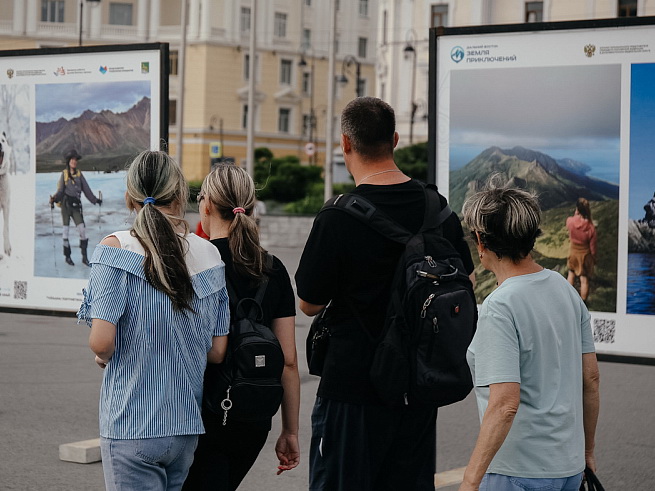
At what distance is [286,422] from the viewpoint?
14.3ft

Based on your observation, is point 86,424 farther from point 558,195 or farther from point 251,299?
point 251,299

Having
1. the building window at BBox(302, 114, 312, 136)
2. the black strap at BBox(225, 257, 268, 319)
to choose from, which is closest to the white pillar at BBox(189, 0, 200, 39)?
the building window at BBox(302, 114, 312, 136)

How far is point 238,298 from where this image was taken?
4109mm

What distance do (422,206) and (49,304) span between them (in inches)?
149

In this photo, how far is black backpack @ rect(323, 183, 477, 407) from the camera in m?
3.81

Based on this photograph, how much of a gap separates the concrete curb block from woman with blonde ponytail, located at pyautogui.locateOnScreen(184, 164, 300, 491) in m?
3.31

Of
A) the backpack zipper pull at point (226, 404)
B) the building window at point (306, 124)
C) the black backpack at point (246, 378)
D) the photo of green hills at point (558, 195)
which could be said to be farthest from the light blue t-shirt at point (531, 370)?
the building window at point (306, 124)

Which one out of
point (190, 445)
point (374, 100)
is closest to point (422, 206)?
point (374, 100)

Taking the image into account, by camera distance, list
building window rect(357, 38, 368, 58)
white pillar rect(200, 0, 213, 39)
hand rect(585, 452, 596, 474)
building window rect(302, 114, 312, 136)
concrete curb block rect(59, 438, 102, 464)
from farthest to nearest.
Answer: building window rect(357, 38, 368, 58) < building window rect(302, 114, 312, 136) < white pillar rect(200, 0, 213, 39) < concrete curb block rect(59, 438, 102, 464) < hand rect(585, 452, 596, 474)

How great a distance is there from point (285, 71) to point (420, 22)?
56.4 feet

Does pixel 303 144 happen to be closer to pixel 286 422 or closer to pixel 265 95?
pixel 265 95

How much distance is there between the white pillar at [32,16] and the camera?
244ft

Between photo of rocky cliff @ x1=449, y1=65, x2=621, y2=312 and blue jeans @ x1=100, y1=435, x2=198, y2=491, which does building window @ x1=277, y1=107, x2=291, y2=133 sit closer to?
photo of rocky cliff @ x1=449, y1=65, x2=621, y2=312

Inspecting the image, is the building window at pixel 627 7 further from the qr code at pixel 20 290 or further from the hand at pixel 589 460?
the hand at pixel 589 460
